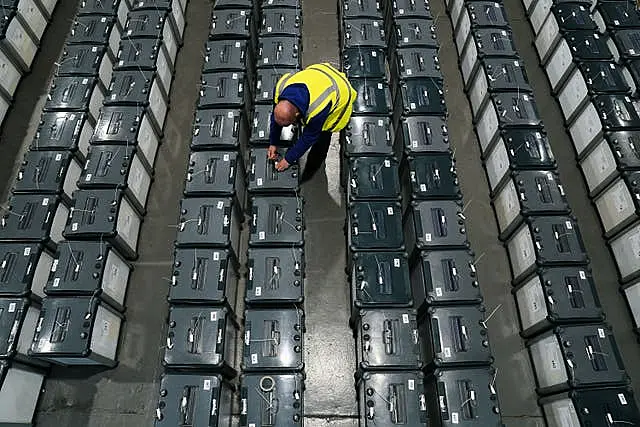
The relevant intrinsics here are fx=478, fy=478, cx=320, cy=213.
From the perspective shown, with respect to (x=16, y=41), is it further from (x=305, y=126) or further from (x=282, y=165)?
(x=305, y=126)

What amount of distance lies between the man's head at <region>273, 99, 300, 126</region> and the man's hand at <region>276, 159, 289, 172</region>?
741 mm

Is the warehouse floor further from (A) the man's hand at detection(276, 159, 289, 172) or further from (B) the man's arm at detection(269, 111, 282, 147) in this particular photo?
(B) the man's arm at detection(269, 111, 282, 147)

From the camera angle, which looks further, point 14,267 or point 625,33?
point 625,33

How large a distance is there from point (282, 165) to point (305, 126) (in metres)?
0.63

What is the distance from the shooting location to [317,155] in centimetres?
607

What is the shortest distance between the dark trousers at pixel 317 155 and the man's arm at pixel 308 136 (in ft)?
1.66

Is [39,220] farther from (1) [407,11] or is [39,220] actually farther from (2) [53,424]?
(1) [407,11]

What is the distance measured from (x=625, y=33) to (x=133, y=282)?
25.2 feet

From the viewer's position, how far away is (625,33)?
7027 mm

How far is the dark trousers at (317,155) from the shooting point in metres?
5.82

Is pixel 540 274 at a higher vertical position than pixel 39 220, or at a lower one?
lower

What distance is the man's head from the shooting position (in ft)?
15.0

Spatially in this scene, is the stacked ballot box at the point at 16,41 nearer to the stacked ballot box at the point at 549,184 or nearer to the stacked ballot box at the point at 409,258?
the stacked ballot box at the point at 409,258

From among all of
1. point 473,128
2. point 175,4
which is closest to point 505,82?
point 473,128
